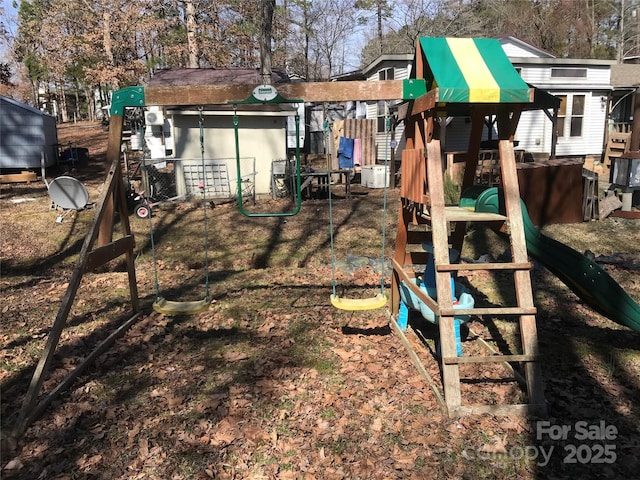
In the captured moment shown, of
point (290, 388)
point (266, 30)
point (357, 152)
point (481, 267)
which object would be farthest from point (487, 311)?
point (357, 152)

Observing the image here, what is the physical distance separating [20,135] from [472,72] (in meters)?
19.0

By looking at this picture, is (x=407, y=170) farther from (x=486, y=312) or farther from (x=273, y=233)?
(x=273, y=233)

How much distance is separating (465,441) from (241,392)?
1.74m

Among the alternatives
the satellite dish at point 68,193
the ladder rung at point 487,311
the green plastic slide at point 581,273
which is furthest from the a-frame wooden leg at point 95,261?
the satellite dish at point 68,193

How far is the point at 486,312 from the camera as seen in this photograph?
11.6 feet

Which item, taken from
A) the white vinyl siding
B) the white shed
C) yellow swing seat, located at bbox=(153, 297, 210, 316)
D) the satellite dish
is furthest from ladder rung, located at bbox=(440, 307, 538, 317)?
the white vinyl siding

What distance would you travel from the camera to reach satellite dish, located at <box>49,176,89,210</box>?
31.9 feet

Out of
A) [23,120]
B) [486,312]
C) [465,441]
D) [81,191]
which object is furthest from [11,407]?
[23,120]

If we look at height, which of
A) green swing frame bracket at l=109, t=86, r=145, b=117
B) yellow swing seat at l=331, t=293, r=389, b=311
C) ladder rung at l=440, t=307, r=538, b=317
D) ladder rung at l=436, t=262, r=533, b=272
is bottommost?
yellow swing seat at l=331, t=293, r=389, b=311

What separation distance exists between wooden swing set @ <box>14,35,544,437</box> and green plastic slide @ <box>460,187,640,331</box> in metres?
0.30

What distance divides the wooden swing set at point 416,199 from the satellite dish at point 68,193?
18.2 ft

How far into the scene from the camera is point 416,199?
13.8 feet

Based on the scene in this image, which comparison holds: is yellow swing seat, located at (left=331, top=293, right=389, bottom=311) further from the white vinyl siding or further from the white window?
the white window

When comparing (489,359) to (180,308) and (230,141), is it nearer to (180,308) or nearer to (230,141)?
(180,308)
